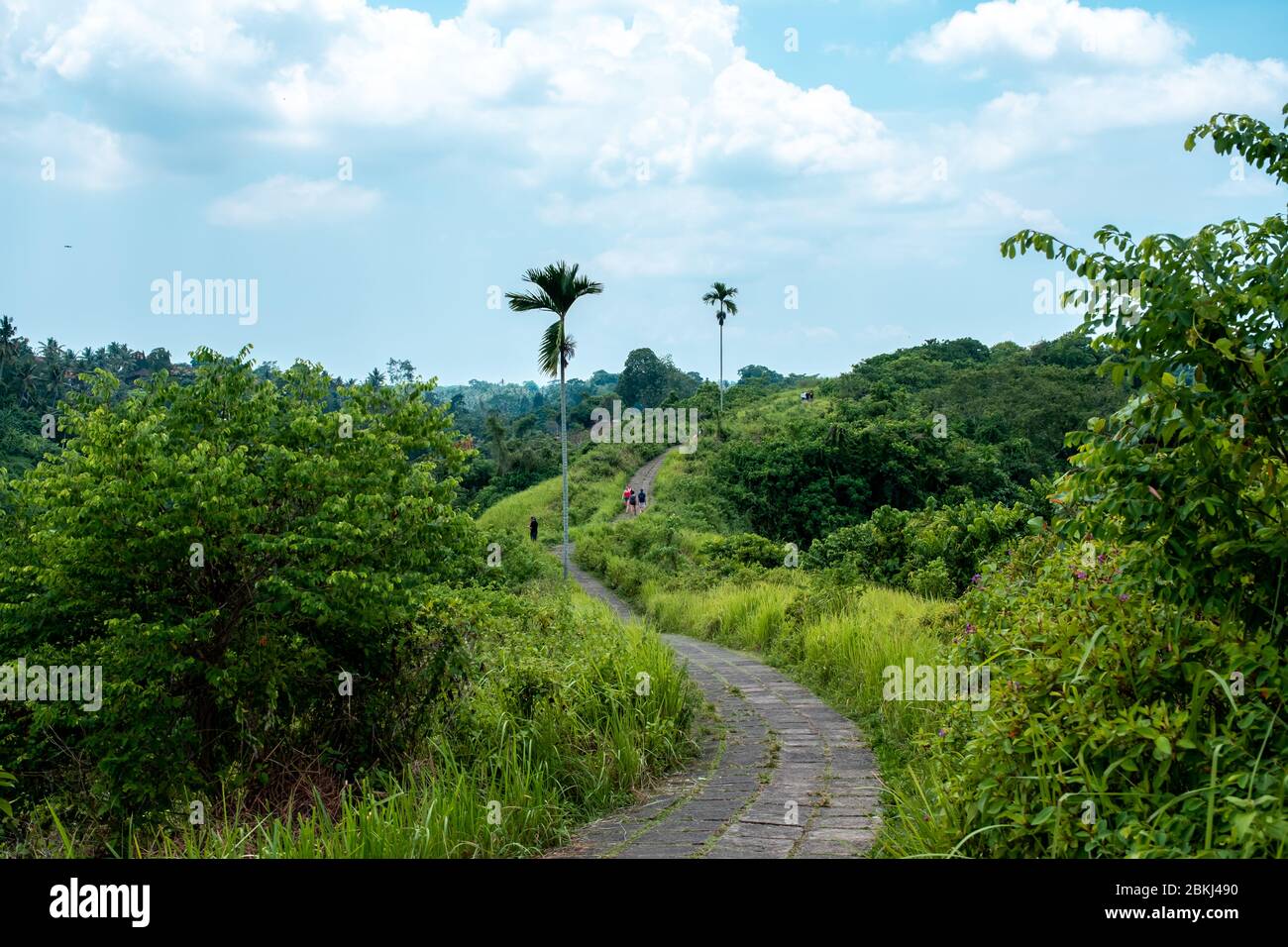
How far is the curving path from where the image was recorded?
14.6ft

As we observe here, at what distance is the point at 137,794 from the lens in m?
6.18

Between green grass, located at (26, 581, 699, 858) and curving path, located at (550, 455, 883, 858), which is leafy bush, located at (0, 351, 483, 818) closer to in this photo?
green grass, located at (26, 581, 699, 858)

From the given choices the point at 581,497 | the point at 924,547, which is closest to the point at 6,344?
the point at 581,497

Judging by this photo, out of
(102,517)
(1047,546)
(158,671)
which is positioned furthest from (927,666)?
(102,517)

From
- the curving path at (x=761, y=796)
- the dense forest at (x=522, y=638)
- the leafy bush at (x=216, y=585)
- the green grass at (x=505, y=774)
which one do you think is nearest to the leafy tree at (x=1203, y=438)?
the dense forest at (x=522, y=638)

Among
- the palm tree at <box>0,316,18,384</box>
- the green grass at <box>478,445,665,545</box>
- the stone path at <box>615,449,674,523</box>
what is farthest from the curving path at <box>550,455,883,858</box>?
the palm tree at <box>0,316,18,384</box>

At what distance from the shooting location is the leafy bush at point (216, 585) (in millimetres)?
6223

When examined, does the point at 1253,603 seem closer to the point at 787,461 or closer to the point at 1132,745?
the point at 1132,745

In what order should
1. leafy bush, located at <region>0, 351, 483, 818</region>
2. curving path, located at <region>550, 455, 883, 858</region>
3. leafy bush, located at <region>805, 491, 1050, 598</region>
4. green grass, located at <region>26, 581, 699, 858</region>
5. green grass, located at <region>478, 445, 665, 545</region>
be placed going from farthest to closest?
green grass, located at <region>478, 445, 665, 545</region>, leafy bush, located at <region>805, 491, 1050, 598</region>, leafy bush, located at <region>0, 351, 483, 818</region>, curving path, located at <region>550, 455, 883, 858</region>, green grass, located at <region>26, 581, 699, 858</region>

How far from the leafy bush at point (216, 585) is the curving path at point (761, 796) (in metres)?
2.23

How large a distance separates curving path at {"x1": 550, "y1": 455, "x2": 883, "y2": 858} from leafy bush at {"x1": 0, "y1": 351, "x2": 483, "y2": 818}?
2.23 metres

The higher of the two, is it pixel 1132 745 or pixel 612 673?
pixel 1132 745

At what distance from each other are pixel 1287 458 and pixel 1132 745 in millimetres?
984
